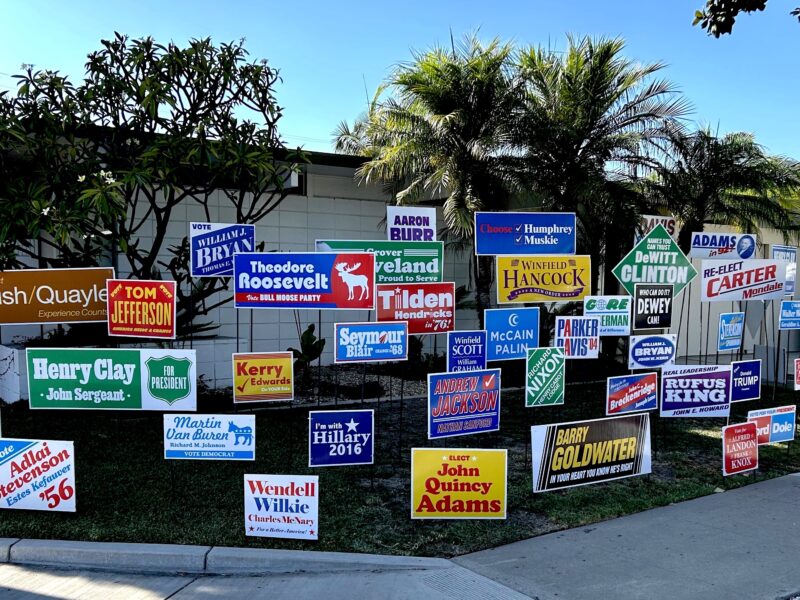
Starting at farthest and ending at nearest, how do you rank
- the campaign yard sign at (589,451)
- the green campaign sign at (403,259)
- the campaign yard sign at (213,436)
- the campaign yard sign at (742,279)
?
the campaign yard sign at (742,279), the green campaign sign at (403,259), the campaign yard sign at (589,451), the campaign yard sign at (213,436)

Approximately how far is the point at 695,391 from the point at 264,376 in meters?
5.27

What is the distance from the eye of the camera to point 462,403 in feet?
24.0

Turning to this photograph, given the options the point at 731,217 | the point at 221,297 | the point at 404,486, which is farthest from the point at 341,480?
the point at 731,217

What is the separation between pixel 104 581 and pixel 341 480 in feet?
8.96

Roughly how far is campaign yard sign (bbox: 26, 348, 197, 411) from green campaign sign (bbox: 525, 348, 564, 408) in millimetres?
3879

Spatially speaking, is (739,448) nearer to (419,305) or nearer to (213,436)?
(419,305)

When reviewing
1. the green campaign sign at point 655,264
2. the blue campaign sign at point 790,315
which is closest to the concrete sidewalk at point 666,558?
the green campaign sign at point 655,264

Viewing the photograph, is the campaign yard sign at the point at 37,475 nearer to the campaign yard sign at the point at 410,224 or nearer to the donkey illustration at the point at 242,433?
the donkey illustration at the point at 242,433

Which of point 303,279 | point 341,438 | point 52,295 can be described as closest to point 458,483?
point 341,438

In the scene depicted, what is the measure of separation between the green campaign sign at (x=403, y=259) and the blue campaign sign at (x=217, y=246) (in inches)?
36.6

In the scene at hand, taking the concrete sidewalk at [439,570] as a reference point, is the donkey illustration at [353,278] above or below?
above

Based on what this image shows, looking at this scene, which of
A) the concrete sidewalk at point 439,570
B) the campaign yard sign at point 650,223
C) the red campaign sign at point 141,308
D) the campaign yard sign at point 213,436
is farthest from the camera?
the campaign yard sign at point 650,223

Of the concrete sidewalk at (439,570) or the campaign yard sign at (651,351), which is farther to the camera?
the campaign yard sign at (651,351)

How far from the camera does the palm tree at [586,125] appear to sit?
1229cm
